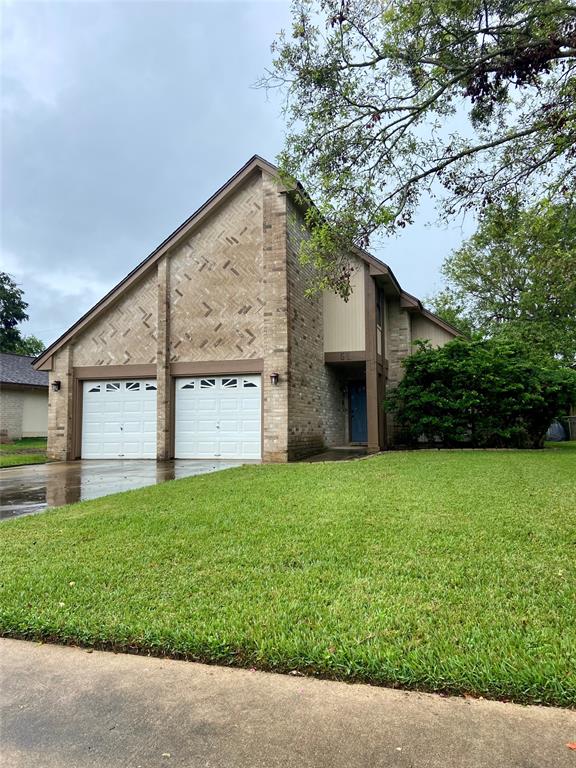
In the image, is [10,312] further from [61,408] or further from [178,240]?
[178,240]

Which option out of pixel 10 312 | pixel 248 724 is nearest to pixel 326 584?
pixel 248 724

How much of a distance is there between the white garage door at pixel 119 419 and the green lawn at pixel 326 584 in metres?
8.41

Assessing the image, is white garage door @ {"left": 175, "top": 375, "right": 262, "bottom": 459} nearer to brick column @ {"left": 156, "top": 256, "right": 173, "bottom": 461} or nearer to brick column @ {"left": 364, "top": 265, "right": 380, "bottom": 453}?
brick column @ {"left": 156, "top": 256, "right": 173, "bottom": 461}

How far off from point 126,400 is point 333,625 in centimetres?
1370

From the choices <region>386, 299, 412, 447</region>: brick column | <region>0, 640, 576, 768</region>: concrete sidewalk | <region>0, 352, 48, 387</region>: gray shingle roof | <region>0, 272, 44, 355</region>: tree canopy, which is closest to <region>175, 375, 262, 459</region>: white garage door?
<region>386, 299, 412, 447</region>: brick column

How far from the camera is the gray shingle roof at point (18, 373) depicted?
23803 mm

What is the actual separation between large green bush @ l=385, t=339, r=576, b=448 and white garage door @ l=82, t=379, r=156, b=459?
736 cm

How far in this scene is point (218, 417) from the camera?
14.4 metres

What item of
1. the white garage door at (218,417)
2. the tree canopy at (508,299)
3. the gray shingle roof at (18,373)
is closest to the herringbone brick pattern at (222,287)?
the white garage door at (218,417)

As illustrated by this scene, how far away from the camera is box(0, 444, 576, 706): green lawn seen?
8.76ft

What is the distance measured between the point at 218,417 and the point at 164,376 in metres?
2.02

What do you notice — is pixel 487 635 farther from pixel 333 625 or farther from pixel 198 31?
pixel 198 31

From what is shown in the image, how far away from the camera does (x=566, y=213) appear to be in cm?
944

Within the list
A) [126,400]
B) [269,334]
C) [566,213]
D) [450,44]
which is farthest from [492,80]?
[126,400]
